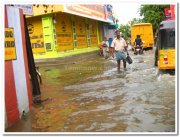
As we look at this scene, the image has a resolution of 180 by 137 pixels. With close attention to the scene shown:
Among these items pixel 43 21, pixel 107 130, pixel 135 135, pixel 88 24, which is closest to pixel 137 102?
pixel 107 130

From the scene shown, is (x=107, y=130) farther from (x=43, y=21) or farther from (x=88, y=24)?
(x=88, y=24)

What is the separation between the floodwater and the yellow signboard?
3.74 feet

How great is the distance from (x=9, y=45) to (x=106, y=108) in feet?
7.43

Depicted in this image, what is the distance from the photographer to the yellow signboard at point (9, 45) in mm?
5516

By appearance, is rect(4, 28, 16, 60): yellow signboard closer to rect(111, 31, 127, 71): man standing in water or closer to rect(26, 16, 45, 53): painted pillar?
rect(111, 31, 127, 71): man standing in water

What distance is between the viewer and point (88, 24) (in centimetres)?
2762

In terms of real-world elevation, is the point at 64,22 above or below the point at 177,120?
above

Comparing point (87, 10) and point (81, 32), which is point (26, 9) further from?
point (81, 32)

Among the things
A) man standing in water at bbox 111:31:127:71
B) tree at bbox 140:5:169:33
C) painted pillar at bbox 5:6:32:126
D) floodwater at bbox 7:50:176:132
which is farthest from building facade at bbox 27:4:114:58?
tree at bbox 140:5:169:33

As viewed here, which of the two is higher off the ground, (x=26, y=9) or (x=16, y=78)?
(x=26, y=9)

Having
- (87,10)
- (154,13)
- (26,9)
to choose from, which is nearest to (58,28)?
(87,10)

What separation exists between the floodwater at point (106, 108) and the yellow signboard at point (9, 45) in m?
1.14

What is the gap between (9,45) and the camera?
5625 mm

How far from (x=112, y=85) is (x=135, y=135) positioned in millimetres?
5102
